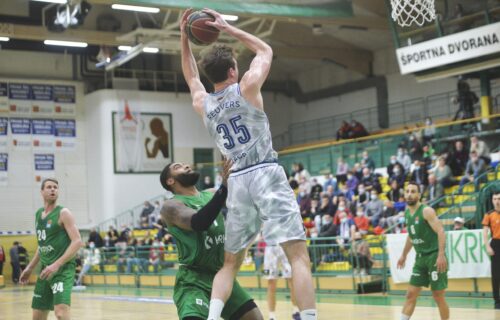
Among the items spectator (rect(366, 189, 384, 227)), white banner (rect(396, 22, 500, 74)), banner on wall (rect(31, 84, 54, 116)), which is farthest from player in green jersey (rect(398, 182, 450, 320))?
banner on wall (rect(31, 84, 54, 116))

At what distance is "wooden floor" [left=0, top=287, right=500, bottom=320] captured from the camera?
12336 millimetres

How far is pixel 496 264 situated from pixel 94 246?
17.5 meters

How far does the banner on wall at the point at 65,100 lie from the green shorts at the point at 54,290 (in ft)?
83.3

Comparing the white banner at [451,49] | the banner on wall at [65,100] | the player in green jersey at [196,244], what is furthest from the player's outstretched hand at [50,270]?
the banner on wall at [65,100]

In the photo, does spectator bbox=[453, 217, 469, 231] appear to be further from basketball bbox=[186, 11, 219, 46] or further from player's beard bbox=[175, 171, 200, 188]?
basketball bbox=[186, 11, 219, 46]

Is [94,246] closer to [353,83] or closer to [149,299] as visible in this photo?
[149,299]

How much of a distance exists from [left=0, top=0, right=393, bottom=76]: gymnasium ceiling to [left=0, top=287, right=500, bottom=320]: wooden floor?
386 inches

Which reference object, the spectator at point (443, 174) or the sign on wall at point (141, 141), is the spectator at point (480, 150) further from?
the sign on wall at point (141, 141)

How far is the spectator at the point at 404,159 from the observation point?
22.2 meters

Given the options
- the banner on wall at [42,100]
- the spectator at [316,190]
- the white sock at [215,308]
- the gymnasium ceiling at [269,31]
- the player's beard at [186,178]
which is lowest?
the white sock at [215,308]

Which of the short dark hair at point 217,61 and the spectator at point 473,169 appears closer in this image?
the short dark hair at point 217,61

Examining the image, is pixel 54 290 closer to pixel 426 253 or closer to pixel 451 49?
pixel 426 253

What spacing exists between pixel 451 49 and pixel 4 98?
58.8 feet

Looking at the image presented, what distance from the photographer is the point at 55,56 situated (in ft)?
108
